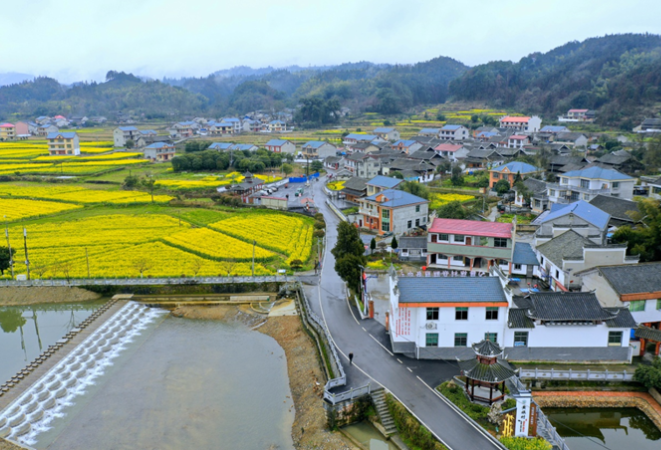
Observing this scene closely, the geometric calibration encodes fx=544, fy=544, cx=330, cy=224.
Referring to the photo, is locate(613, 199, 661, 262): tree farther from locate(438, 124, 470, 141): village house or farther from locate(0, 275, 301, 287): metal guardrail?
locate(438, 124, 470, 141): village house

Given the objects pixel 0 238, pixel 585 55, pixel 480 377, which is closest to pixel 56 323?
pixel 0 238

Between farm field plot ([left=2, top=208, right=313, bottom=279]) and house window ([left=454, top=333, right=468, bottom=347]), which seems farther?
farm field plot ([left=2, top=208, right=313, bottom=279])

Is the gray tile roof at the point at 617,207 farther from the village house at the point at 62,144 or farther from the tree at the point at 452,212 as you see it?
the village house at the point at 62,144

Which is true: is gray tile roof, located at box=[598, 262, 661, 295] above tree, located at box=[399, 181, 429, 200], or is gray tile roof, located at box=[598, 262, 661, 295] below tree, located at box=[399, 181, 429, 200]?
below

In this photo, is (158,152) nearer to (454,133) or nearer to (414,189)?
(454,133)

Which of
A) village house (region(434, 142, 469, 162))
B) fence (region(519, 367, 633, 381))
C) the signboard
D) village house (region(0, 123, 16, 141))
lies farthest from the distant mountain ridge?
the signboard

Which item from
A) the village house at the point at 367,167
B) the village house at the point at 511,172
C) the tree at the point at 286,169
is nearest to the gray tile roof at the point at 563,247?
the village house at the point at 511,172
